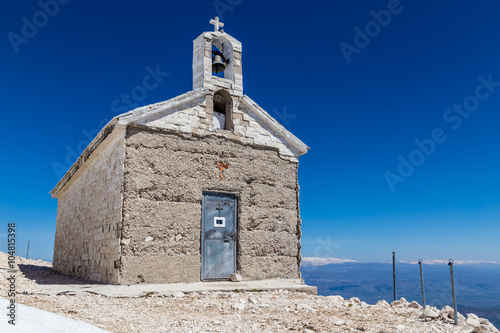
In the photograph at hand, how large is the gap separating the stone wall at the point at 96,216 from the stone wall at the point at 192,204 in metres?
0.35

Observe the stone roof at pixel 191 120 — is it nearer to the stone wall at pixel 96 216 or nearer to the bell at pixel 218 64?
the stone wall at pixel 96 216

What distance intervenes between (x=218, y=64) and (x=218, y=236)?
4.38 meters

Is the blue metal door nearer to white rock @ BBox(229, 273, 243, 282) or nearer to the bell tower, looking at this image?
white rock @ BBox(229, 273, 243, 282)

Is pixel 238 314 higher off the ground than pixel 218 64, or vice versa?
pixel 218 64

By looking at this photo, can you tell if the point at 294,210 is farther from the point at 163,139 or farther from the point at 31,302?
the point at 31,302

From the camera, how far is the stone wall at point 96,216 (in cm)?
829

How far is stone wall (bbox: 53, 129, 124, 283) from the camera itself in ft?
27.2

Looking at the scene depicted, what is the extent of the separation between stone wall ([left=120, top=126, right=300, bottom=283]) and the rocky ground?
4.04 ft

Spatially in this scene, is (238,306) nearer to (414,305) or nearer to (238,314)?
(238,314)

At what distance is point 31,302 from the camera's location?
5594 millimetres

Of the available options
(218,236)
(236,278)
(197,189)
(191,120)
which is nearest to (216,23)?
(191,120)

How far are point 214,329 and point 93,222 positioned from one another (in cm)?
616

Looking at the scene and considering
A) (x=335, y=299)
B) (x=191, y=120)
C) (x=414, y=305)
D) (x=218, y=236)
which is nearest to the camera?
(x=414, y=305)

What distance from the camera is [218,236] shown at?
29.4ft
